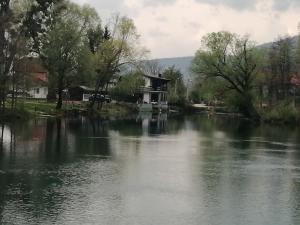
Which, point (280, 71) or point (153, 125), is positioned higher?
point (280, 71)

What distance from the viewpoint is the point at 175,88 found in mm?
129000

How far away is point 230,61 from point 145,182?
5915 cm

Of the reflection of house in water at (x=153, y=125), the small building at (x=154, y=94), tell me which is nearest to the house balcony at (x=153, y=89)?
the small building at (x=154, y=94)

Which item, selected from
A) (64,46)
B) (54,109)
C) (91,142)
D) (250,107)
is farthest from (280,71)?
(91,142)

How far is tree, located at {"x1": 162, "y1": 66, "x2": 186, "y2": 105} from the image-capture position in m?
124

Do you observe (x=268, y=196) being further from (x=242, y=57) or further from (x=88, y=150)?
(x=242, y=57)

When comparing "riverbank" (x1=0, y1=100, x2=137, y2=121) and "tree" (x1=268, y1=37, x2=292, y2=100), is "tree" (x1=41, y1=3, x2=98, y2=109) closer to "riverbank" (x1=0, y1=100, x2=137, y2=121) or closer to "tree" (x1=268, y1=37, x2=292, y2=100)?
"riverbank" (x1=0, y1=100, x2=137, y2=121)

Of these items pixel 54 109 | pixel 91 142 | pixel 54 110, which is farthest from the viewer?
pixel 54 109

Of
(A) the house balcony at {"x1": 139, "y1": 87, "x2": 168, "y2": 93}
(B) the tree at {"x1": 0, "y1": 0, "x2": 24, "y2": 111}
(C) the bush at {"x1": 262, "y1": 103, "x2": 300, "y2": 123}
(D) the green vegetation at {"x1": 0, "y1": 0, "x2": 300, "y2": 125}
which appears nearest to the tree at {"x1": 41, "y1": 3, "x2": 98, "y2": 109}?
(D) the green vegetation at {"x1": 0, "y1": 0, "x2": 300, "y2": 125}

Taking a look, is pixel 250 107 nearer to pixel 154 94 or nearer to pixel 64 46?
pixel 64 46

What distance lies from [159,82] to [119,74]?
33.2m

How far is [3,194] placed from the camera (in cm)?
2148

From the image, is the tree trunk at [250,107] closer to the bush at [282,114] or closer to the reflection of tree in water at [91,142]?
the bush at [282,114]

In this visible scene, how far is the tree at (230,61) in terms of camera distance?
268 ft
